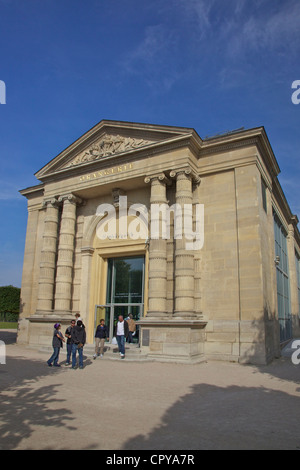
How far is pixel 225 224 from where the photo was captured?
1725 centimetres

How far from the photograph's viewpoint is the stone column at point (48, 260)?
2078cm

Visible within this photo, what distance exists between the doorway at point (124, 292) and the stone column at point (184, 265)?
11.3 ft

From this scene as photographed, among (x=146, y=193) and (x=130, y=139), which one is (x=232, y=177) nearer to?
(x=146, y=193)

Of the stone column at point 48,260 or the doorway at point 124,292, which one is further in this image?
the stone column at point 48,260

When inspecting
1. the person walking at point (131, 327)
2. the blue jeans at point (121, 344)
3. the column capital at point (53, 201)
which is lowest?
the blue jeans at point (121, 344)

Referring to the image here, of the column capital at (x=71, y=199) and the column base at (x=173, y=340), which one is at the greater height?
the column capital at (x=71, y=199)

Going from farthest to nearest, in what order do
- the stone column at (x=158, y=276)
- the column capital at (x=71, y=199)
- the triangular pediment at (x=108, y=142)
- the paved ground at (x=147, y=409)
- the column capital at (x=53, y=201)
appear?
the column capital at (x=53, y=201), the column capital at (x=71, y=199), the triangular pediment at (x=108, y=142), the stone column at (x=158, y=276), the paved ground at (x=147, y=409)

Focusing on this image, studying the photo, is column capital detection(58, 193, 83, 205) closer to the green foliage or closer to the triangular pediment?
the triangular pediment

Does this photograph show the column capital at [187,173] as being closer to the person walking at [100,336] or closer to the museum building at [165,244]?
the museum building at [165,244]

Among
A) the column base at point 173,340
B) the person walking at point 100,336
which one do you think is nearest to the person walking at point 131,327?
the column base at point 173,340

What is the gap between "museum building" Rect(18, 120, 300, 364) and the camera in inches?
627

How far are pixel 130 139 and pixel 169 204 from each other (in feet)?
14.5
